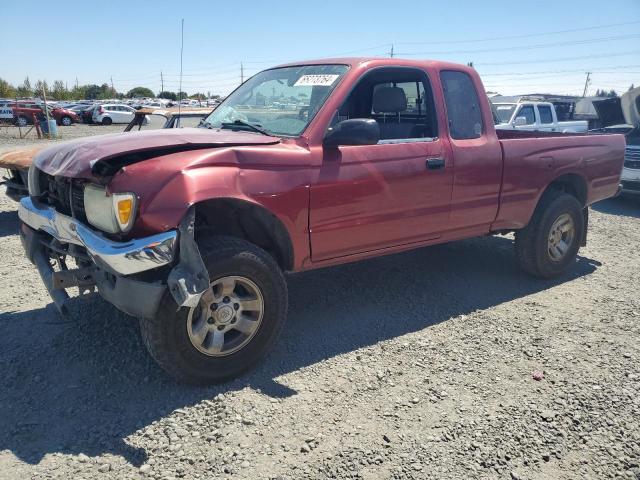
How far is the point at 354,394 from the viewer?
3.13 metres

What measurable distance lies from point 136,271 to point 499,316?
3.04 m

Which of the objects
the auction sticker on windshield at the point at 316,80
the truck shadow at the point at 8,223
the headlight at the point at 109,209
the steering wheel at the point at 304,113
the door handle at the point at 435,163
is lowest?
the truck shadow at the point at 8,223

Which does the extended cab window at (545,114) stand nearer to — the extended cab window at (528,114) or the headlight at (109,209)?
the extended cab window at (528,114)

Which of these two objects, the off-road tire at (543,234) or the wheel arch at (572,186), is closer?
the off-road tire at (543,234)

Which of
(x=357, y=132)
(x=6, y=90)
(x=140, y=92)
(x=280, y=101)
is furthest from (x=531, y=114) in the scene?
(x=140, y=92)

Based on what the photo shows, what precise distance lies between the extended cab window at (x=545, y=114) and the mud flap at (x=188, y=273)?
13.1 metres

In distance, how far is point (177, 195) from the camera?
2.79 metres

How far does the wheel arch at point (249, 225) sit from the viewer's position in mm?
3254

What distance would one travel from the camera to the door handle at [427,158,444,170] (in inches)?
157

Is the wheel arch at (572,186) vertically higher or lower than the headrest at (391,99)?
lower

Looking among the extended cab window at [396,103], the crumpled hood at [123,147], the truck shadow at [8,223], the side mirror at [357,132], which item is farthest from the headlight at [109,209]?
the truck shadow at [8,223]

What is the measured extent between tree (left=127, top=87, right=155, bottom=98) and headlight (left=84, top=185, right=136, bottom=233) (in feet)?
298

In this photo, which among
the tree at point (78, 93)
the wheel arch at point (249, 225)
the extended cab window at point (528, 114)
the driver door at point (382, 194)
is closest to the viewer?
the wheel arch at point (249, 225)

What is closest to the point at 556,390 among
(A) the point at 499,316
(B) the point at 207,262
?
(A) the point at 499,316
